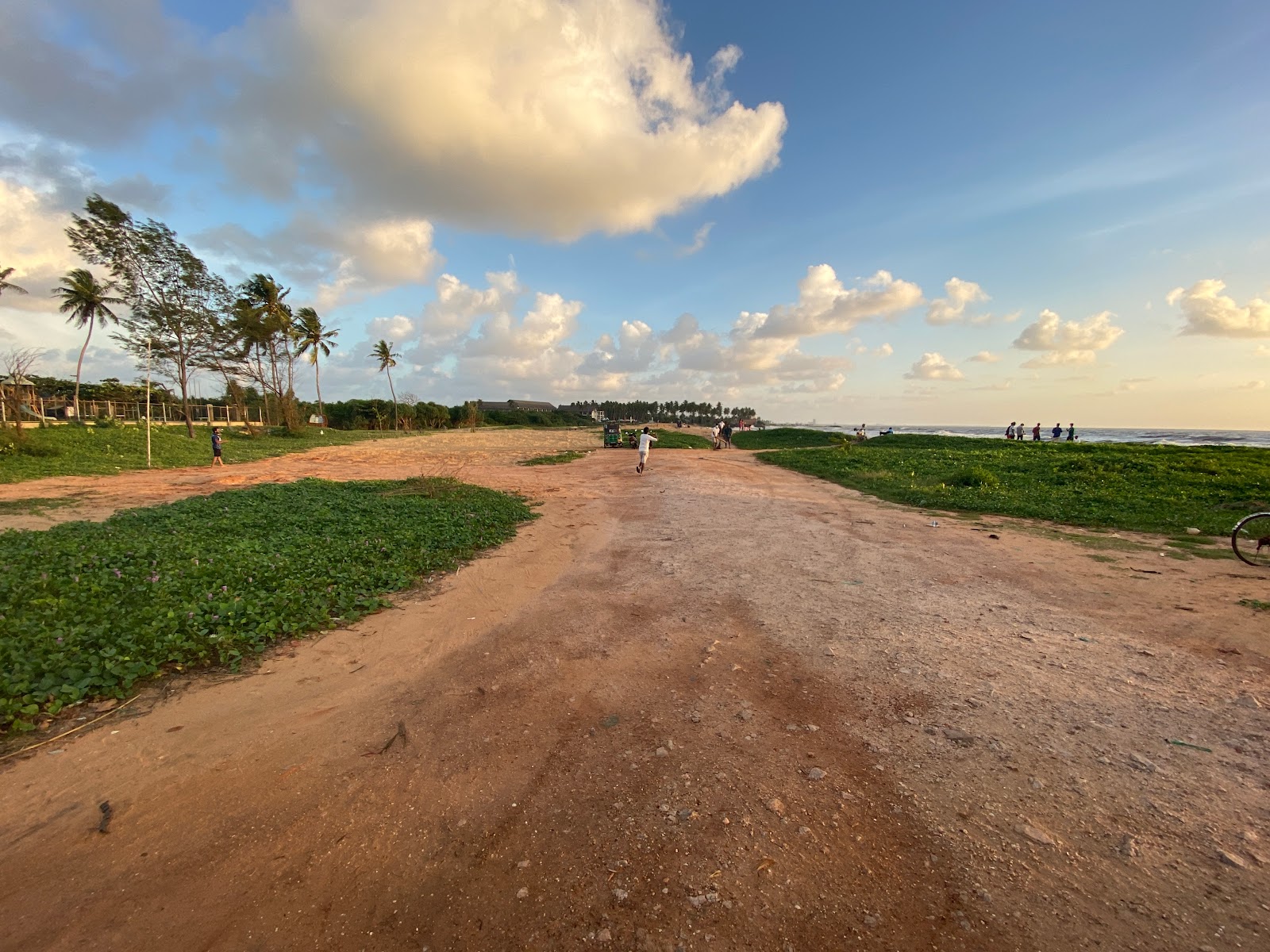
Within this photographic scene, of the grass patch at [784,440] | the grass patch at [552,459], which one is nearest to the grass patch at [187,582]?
the grass patch at [552,459]

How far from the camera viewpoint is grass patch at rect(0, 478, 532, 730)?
3920 mm

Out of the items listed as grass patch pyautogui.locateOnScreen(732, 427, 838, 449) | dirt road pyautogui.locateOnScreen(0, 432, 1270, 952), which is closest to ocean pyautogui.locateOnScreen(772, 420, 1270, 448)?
grass patch pyautogui.locateOnScreen(732, 427, 838, 449)

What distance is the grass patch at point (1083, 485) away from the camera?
1079 cm

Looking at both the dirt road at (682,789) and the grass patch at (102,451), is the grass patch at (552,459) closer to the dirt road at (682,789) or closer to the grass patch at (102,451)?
the grass patch at (102,451)

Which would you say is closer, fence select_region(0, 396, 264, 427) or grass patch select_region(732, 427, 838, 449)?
fence select_region(0, 396, 264, 427)

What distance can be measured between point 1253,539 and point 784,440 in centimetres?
3742

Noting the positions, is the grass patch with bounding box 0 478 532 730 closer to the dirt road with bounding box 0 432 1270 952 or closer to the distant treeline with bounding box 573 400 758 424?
the dirt road with bounding box 0 432 1270 952

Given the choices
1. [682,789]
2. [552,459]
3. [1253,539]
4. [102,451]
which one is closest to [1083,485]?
[1253,539]

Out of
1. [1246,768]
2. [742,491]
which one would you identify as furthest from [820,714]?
[742,491]

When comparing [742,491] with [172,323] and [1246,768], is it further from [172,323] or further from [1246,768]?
[172,323]

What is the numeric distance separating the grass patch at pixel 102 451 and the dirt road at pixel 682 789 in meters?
Answer: 19.6

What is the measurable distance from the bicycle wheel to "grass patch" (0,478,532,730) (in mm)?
11460

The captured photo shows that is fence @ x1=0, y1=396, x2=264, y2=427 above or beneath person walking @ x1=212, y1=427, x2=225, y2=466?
above

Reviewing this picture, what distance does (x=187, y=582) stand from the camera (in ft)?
17.7
